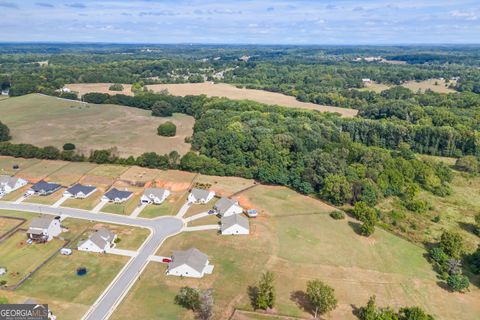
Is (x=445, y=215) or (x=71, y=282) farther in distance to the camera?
(x=445, y=215)

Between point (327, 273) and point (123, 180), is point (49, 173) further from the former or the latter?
point (327, 273)

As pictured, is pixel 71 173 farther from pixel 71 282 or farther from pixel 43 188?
pixel 71 282

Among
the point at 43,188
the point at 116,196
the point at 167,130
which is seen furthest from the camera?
the point at 167,130

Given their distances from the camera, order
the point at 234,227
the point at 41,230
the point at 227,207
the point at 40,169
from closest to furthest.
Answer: the point at 41,230
the point at 234,227
the point at 227,207
the point at 40,169

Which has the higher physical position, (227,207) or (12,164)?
(227,207)

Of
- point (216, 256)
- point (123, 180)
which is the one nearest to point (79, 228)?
point (123, 180)

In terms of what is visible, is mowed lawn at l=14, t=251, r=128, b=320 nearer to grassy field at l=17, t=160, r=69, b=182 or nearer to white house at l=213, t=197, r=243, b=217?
white house at l=213, t=197, r=243, b=217

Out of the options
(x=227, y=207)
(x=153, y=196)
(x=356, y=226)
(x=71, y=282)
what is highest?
(x=227, y=207)

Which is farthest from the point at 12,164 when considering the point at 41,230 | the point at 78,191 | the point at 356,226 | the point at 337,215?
the point at 356,226
